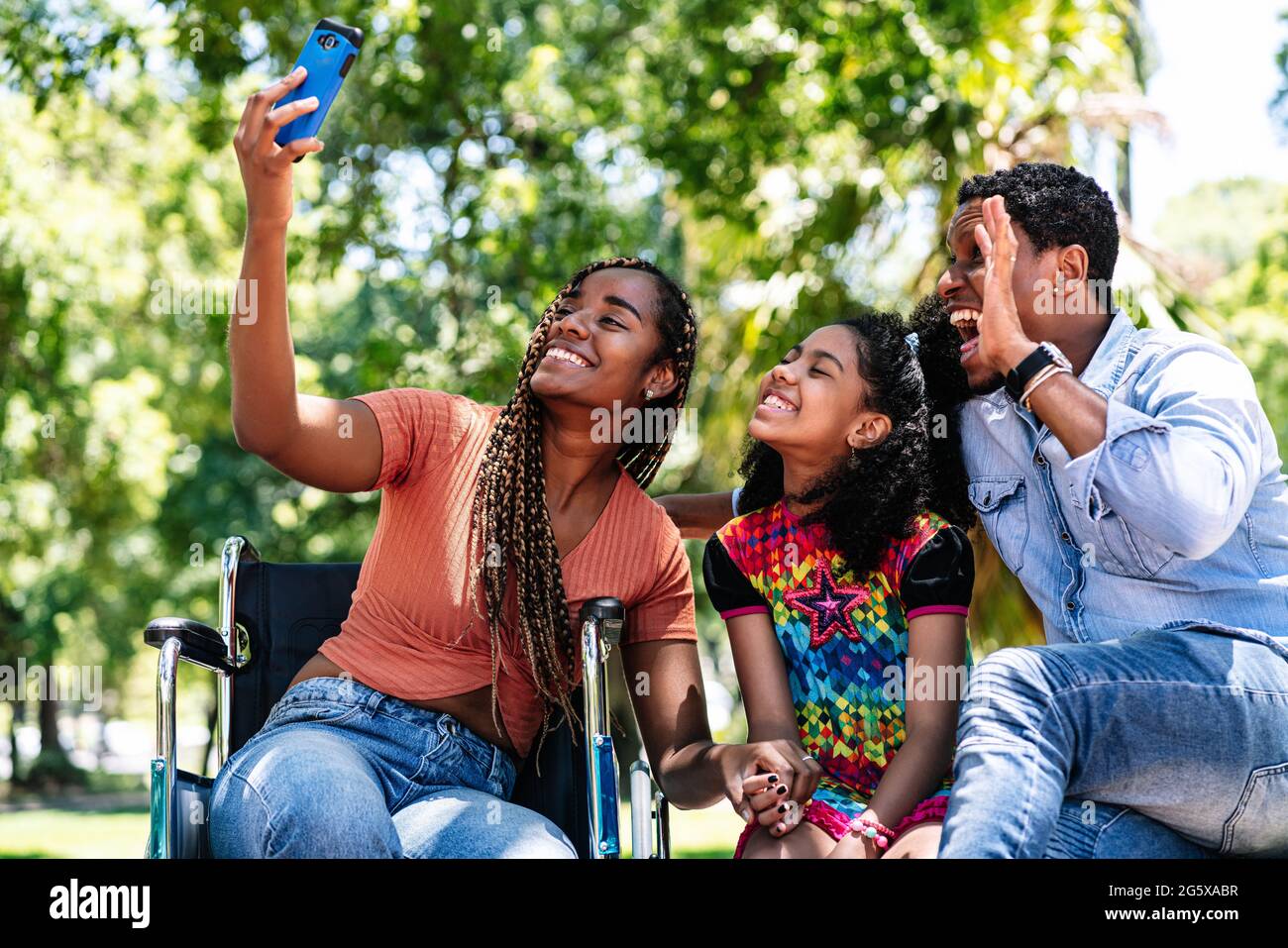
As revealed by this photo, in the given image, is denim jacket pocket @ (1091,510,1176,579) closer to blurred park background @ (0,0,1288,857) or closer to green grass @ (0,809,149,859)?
blurred park background @ (0,0,1288,857)

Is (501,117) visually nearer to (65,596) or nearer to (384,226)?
(384,226)

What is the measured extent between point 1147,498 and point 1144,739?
0.44 metres

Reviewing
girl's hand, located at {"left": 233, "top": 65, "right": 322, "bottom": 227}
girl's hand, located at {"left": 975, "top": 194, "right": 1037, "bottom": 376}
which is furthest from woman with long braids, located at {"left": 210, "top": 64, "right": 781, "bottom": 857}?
girl's hand, located at {"left": 975, "top": 194, "right": 1037, "bottom": 376}

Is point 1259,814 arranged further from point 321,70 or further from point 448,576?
point 321,70

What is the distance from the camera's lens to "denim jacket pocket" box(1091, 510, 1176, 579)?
2.64 meters

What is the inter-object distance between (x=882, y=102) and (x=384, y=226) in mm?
3200

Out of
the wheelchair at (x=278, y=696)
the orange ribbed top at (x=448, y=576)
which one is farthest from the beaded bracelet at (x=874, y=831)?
the orange ribbed top at (x=448, y=576)

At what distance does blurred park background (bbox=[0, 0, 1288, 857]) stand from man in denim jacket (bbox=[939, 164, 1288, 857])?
3.70ft

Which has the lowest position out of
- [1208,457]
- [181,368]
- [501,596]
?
[501,596]

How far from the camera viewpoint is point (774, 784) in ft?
8.38

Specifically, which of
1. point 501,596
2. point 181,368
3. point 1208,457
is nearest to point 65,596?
point 181,368

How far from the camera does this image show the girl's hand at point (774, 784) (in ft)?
8.36
